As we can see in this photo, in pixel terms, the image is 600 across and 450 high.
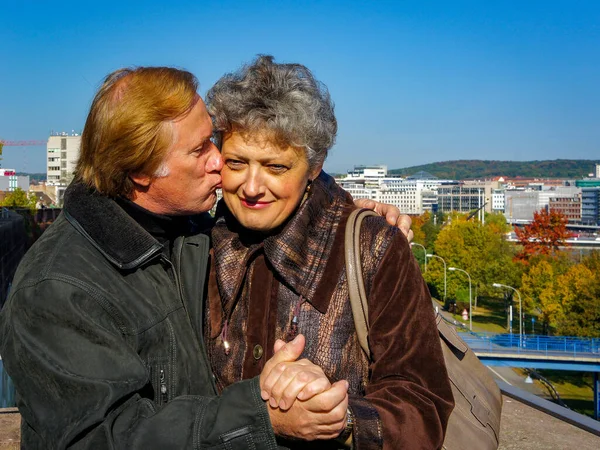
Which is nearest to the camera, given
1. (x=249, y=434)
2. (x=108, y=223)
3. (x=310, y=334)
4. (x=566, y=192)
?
(x=249, y=434)

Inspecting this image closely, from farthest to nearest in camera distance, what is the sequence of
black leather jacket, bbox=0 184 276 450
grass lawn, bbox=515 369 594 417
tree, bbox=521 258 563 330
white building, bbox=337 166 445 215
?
1. white building, bbox=337 166 445 215
2. tree, bbox=521 258 563 330
3. grass lawn, bbox=515 369 594 417
4. black leather jacket, bbox=0 184 276 450

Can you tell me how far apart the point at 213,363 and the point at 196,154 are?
780 millimetres

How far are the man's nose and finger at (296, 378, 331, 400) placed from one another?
98cm

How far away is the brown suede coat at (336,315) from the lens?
96.1 inches

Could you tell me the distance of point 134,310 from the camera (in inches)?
91.5

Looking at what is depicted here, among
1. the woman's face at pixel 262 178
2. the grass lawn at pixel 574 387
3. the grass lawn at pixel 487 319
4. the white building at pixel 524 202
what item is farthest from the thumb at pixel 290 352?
the white building at pixel 524 202

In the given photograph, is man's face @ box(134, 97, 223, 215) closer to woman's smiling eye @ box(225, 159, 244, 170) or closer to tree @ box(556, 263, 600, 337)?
woman's smiling eye @ box(225, 159, 244, 170)

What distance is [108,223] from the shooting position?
2438mm

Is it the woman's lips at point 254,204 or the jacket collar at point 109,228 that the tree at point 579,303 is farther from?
the jacket collar at point 109,228

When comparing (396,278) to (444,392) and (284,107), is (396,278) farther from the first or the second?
(284,107)

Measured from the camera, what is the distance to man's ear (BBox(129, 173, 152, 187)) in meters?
2.58

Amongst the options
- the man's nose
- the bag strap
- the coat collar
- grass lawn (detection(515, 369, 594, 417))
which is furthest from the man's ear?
grass lawn (detection(515, 369, 594, 417))

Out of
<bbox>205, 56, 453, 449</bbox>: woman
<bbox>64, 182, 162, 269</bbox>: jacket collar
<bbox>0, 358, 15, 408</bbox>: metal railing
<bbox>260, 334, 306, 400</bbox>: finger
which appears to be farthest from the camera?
<bbox>0, 358, 15, 408</bbox>: metal railing

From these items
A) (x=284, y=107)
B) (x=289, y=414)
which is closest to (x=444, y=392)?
(x=289, y=414)
